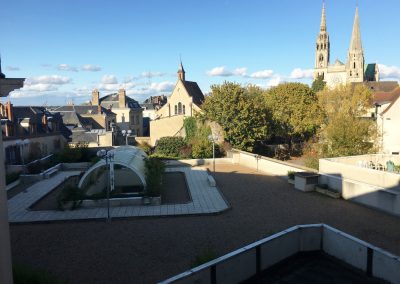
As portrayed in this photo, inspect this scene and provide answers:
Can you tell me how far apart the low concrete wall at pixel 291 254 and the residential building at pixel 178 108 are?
32467 mm

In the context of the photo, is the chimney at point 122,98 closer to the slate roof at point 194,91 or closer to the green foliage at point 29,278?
the slate roof at point 194,91

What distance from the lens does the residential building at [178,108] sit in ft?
141

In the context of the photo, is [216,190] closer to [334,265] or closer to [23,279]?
[334,265]

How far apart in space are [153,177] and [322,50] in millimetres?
121058

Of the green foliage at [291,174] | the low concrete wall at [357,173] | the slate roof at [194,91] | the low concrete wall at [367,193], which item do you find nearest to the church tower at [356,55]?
the slate roof at [194,91]

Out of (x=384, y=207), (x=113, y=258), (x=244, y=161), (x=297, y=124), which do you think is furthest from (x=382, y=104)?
(x=113, y=258)

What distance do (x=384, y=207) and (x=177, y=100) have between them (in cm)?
3842

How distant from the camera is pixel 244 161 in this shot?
28.0 m

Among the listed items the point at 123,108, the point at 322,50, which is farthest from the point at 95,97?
the point at 322,50

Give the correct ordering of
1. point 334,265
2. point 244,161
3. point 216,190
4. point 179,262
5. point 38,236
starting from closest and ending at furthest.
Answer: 1. point 334,265
2. point 179,262
3. point 38,236
4. point 216,190
5. point 244,161

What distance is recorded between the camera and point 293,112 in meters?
36.6

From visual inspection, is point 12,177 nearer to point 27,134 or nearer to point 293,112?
point 27,134

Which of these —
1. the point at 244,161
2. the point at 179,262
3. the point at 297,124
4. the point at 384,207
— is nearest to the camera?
the point at 179,262

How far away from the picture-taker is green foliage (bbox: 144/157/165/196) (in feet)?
54.0
